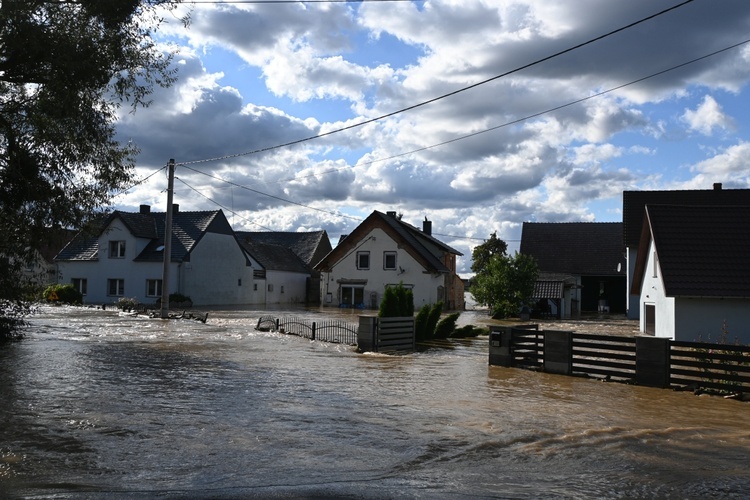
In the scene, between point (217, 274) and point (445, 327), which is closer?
point (445, 327)

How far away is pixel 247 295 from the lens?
5916cm

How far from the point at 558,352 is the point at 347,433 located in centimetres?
901

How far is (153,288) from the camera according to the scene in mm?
51406

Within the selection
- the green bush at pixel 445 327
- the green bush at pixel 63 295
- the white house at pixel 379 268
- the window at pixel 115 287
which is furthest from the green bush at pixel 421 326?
the window at pixel 115 287

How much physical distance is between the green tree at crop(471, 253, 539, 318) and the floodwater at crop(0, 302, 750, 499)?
26148 mm

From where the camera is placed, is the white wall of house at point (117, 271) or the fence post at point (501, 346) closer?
the fence post at point (501, 346)

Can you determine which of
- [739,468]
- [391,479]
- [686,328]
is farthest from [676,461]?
[686,328]

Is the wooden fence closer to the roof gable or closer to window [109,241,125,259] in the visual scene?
the roof gable

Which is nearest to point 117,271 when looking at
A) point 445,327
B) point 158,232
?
point 158,232

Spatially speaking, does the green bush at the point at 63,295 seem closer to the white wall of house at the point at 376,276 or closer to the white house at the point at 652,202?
the white wall of house at the point at 376,276

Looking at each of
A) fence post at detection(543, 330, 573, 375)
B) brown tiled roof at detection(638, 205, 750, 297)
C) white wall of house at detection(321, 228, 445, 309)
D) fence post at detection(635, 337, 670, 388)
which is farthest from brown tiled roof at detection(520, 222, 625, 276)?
fence post at detection(635, 337, 670, 388)

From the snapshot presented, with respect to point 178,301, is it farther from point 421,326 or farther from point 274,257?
point 421,326

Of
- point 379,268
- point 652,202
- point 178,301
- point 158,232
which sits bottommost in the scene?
point 178,301

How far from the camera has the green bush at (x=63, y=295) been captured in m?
47.6
